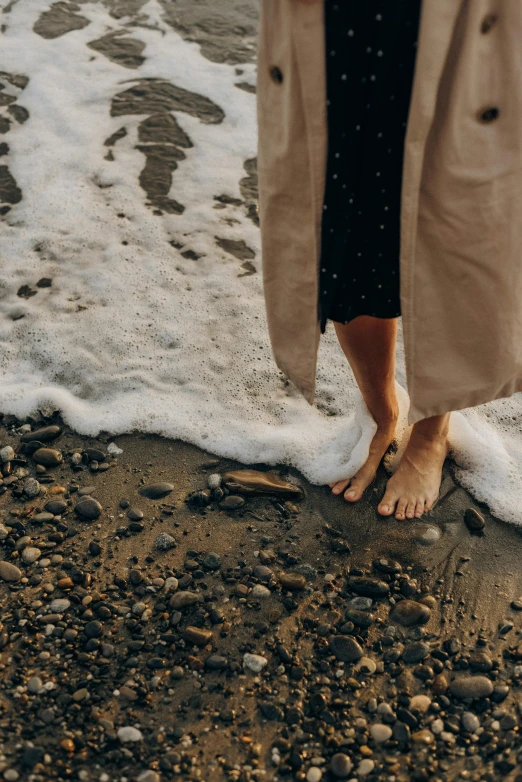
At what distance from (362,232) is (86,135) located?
10.1 feet

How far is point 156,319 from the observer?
3.22 metres

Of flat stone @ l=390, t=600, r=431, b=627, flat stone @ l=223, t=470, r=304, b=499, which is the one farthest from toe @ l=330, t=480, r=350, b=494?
flat stone @ l=390, t=600, r=431, b=627

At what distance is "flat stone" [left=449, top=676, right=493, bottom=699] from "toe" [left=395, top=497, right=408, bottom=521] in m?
0.59

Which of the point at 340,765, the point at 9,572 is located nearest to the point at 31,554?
the point at 9,572

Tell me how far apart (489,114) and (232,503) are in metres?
1.46

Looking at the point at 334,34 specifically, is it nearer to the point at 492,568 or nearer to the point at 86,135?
the point at 492,568

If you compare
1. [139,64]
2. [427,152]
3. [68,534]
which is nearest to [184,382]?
[68,534]

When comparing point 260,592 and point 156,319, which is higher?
point 156,319

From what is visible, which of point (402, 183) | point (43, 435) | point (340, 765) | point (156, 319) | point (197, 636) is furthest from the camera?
point (156, 319)

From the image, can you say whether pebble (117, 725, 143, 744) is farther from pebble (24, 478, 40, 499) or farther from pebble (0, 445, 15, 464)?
pebble (0, 445, 15, 464)

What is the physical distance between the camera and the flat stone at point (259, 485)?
8.05 ft

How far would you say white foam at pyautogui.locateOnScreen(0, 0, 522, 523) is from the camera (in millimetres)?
2676

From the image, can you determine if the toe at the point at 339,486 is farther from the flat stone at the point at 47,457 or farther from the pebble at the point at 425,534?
the flat stone at the point at 47,457

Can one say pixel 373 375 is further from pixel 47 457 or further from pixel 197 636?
pixel 47 457
